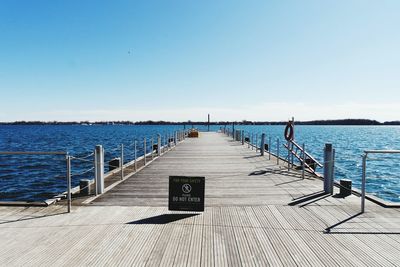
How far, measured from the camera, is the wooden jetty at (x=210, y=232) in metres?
4.21

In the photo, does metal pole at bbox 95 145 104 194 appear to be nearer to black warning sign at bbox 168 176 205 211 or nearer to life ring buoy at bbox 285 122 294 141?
black warning sign at bbox 168 176 205 211

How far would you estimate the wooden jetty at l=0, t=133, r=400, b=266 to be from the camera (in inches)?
166

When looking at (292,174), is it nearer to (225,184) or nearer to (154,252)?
(225,184)

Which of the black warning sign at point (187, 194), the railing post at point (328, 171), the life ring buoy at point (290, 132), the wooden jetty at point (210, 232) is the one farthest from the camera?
the life ring buoy at point (290, 132)

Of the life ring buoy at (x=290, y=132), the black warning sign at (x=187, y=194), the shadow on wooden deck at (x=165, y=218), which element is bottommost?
the shadow on wooden deck at (x=165, y=218)

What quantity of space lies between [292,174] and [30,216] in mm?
8638

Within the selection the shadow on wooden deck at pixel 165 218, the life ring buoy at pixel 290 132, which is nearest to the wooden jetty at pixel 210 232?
the shadow on wooden deck at pixel 165 218

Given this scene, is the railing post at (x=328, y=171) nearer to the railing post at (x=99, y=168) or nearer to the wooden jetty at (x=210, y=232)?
the wooden jetty at (x=210, y=232)

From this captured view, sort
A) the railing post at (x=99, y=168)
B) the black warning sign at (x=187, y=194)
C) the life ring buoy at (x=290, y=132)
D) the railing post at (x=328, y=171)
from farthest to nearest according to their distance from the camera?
the life ring buoy at (x=290, y=132)
the railing post at (x=328, y=171)
the railing post at (x=99, y=168)
the black warning sign at (x=187, y=194)

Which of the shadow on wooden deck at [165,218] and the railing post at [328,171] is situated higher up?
the railing post at [328,171]

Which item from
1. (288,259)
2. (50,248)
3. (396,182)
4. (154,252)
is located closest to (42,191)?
(50,248)

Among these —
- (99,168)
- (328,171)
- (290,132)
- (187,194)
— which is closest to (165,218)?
(187,194)

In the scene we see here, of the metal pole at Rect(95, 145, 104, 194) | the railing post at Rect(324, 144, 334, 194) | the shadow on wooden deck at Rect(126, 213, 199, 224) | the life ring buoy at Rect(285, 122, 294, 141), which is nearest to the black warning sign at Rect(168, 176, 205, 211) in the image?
the shadow on wooden deck at Rect(126, 213, 199, 224)

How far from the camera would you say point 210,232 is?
5.18 meters
